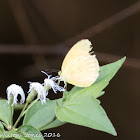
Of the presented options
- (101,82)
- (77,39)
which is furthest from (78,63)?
(77,39)

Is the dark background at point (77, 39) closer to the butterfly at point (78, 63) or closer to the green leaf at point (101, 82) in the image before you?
the butterfly at point (78, 63)

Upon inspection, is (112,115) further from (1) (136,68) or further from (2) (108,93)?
(1) (136,68)

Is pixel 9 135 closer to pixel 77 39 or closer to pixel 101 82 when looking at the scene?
pixel 101 82

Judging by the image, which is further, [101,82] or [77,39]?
[77,39]

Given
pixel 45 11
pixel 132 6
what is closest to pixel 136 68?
pixel 132 6

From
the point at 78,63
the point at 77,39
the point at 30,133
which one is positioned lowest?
the point at 30,133

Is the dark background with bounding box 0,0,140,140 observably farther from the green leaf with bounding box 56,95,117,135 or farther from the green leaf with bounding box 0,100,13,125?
the green leaf with bounding box 56,95,117,135
